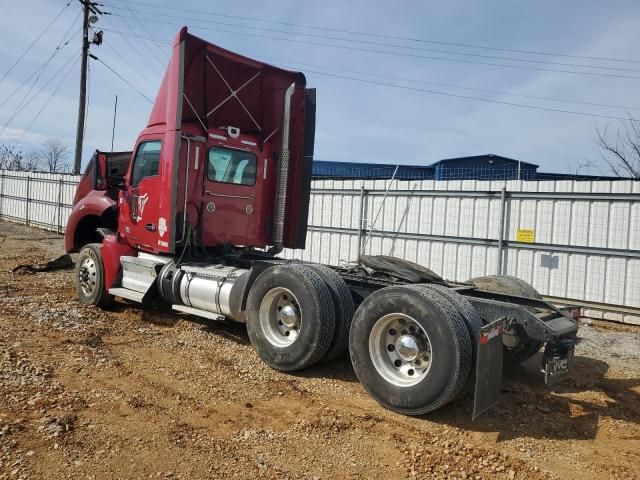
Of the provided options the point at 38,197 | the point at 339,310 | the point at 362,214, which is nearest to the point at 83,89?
the point at 38,197

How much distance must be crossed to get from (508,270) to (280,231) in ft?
16.8

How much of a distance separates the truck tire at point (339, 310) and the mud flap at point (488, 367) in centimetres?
150

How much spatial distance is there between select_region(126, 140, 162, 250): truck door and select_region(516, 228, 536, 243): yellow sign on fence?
6.82 meters

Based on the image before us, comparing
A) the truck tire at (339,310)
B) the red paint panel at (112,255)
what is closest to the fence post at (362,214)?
the red paint panel at (112,255)

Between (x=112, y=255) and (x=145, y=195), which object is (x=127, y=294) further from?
(x=145, y=195)

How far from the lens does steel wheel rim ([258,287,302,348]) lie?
5414 mm

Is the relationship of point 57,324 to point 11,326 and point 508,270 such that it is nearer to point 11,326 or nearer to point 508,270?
point 11,326

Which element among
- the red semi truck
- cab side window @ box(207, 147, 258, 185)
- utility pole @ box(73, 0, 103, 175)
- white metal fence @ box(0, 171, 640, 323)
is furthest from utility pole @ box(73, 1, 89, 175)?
cab side window @ box(207, 147, 258, 185)

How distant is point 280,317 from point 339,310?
0.80 m

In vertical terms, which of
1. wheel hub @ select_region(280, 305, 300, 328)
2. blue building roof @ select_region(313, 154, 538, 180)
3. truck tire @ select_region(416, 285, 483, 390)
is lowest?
wheel hub @ select_region(280, 305, 300, 328)

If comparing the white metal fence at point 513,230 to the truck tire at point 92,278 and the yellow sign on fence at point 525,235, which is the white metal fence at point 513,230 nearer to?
the yellow sign on fence at point 525,235

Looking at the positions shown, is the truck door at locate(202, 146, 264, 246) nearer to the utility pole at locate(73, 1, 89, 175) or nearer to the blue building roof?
the blue building roof

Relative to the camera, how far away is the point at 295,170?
25.2 feet

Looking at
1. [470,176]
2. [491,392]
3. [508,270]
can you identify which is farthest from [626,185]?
[470,176]
